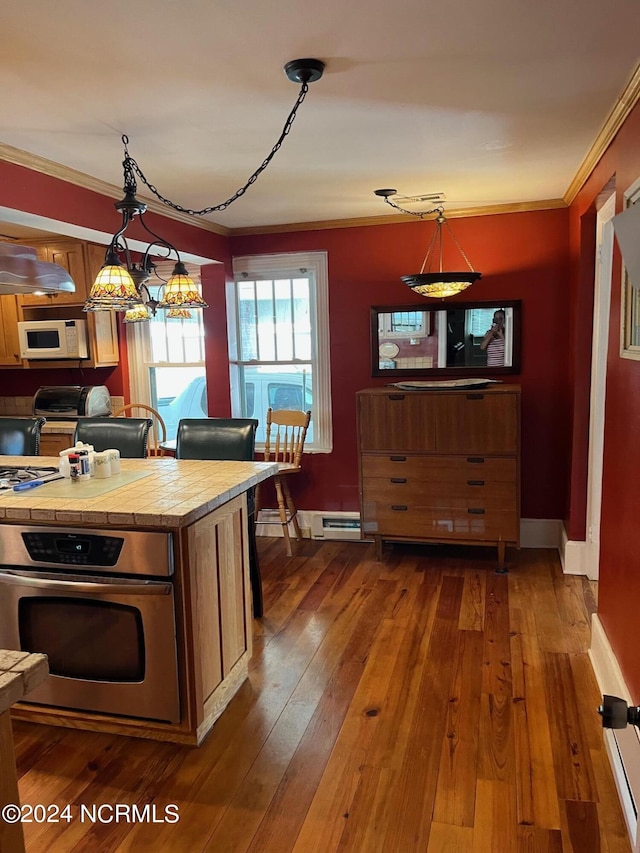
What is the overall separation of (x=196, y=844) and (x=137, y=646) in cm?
64

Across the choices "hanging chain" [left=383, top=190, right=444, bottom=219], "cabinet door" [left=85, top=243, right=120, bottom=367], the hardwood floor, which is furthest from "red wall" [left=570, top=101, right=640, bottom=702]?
"cabinet door" [left=85, top=243, right=120, bottom=367]

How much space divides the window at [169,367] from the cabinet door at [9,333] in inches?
34.5

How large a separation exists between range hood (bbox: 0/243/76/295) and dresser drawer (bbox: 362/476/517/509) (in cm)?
238

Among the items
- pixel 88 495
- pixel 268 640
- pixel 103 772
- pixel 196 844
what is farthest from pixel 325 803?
pixel 88 495

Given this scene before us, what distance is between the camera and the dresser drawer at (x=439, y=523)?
3.83 m

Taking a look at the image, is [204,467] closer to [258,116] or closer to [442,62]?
[258,116]

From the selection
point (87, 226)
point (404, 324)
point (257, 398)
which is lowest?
point (257, 398)

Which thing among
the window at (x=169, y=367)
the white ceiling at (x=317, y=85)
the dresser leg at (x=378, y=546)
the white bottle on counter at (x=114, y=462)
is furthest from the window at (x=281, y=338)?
the white bottle on counter at (x=114, y=462)

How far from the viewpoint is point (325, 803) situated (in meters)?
1.95

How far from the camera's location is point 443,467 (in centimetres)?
390

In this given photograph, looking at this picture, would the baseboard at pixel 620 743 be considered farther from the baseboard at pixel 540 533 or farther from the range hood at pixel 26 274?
the range hood at pixel 26 274

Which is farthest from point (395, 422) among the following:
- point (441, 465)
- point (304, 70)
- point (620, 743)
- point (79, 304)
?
point (79, 304)

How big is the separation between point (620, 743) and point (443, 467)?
2.05 metres

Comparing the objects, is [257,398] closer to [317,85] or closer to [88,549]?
[88,549]
